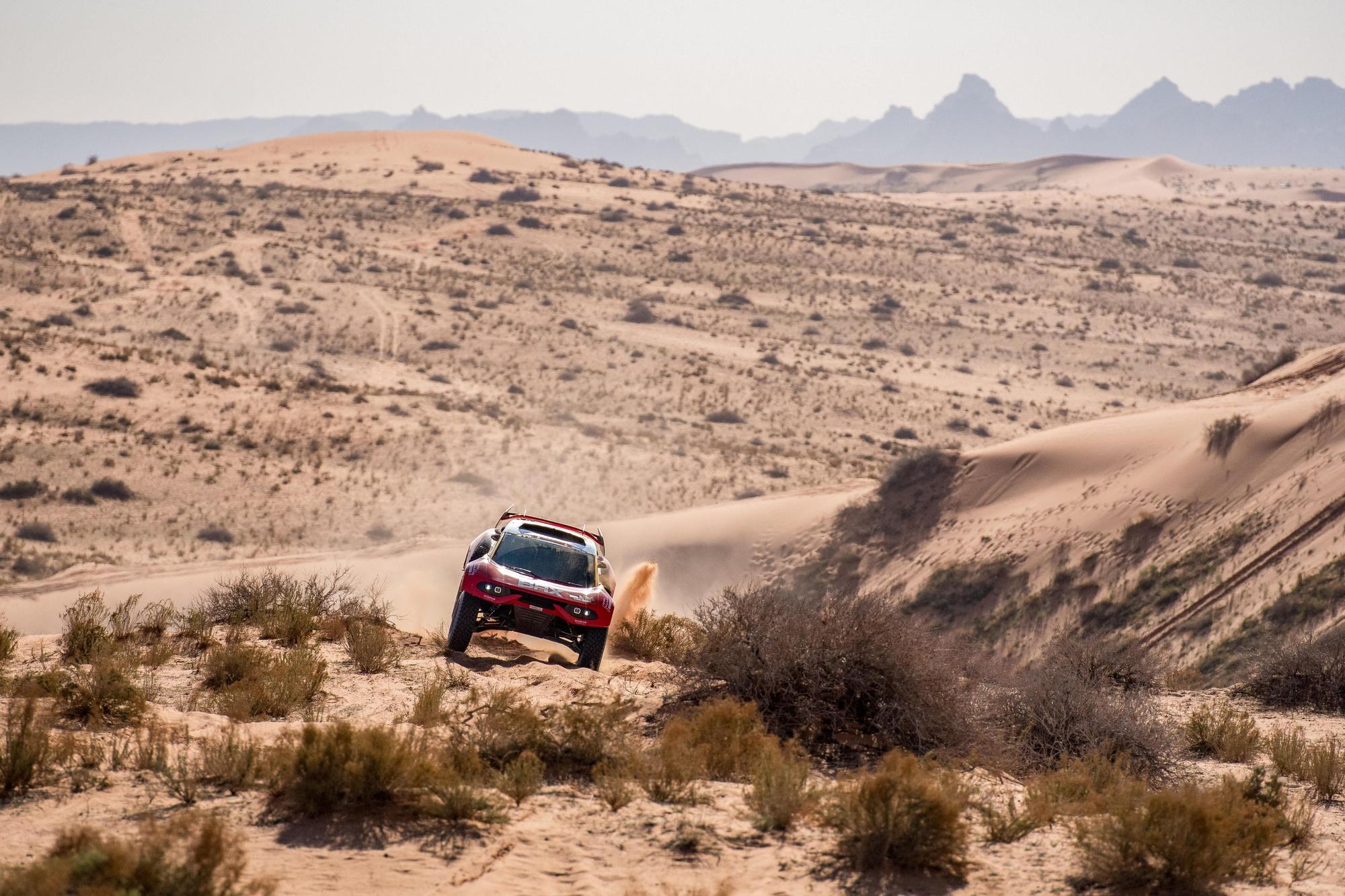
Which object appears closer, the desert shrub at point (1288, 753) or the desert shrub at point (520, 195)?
the desert shrub at point (1288, 753)

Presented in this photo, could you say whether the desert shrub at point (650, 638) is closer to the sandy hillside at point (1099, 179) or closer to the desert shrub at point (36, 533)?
the desert shrub at point (36, 533)

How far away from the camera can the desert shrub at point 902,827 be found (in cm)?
664

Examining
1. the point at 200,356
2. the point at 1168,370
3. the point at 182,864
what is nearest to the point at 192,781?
the point at 182,864

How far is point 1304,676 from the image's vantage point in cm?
1248

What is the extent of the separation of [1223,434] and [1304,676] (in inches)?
439

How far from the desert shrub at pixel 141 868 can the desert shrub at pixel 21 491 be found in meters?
24.5

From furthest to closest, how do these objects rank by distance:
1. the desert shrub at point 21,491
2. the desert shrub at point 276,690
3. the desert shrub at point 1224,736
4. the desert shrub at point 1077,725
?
the desert shrub at point 21,491
the desert shrub at point 1224,736
the desert shrub at point 1077,725
the desert shrub at point 276,690

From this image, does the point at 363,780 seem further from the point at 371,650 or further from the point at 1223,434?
the point at 1223,434

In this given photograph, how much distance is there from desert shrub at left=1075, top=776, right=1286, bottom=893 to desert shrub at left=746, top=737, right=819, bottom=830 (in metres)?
1.76

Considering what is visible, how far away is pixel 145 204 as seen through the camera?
70.6m

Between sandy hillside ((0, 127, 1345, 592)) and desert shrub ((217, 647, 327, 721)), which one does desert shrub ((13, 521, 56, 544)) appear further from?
desert shrub ((217, 647, 327, 721))

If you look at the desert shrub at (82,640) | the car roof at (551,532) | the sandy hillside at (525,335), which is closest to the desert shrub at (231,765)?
the desert shrub at (82,640)

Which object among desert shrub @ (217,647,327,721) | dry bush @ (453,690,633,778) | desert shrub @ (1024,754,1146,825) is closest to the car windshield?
desert shrub @ (217,647,327,721)

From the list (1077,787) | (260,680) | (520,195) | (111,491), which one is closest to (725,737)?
(1077,787)
